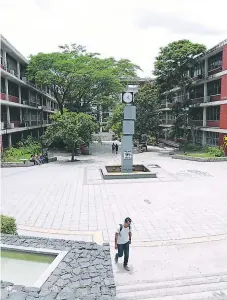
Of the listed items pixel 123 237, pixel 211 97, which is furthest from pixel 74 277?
pixel 211 97

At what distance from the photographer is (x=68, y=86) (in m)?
35.8

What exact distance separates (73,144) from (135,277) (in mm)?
20026

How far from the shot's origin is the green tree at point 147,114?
37.9 meters

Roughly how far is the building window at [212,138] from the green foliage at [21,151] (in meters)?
19.1

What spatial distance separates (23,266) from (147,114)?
1284 inches

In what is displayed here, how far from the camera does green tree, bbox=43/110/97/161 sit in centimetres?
2692

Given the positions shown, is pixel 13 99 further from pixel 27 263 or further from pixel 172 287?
pixel 172 287

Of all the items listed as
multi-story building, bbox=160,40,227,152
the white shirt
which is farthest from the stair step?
multi-story building, bbox=160,40,227,152

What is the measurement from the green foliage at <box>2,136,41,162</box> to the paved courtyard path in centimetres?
405

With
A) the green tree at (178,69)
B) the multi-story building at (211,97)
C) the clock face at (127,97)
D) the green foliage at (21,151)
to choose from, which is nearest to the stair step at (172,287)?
the clock face at (127,97)

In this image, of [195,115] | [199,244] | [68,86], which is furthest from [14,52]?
[199,244]

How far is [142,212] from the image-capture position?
13789 mm

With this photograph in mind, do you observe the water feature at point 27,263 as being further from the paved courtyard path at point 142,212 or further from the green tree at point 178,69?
the green tree at point 178,69

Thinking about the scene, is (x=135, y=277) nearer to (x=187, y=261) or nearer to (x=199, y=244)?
(x=187, y=261)
